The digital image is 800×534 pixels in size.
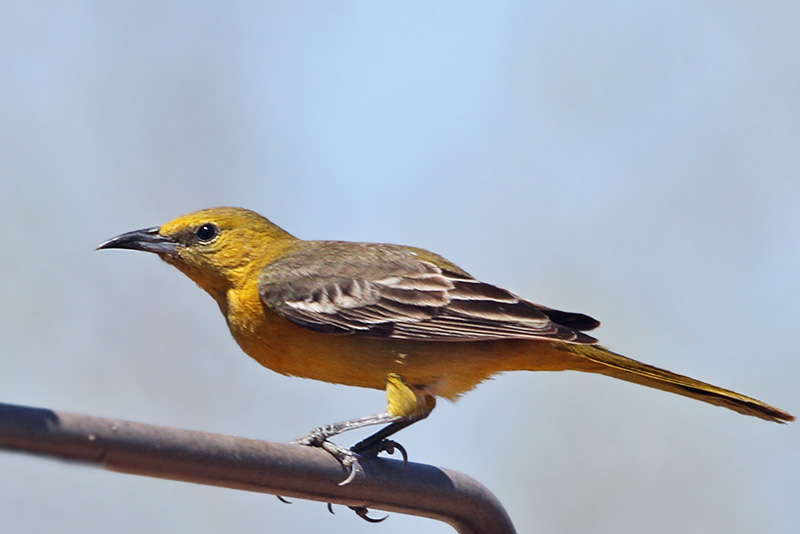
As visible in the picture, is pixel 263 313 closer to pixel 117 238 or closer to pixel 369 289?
pixel 369 289

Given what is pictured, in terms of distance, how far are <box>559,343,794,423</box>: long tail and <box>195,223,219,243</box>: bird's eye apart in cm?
235

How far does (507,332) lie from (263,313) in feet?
4.56

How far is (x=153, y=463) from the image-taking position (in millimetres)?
2607

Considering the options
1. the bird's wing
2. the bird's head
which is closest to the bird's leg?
the bird's wing

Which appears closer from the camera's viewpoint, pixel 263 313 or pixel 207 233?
pixel 263 313

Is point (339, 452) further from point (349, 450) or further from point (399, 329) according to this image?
point (399, 329)

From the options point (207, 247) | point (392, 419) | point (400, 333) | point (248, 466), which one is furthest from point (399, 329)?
point (248, 466)

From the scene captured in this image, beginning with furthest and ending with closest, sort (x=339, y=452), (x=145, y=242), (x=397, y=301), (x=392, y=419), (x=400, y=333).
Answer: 1. (x=145, y=242)
2. (x=397, y=301)
3. (x=400, y=333)
4. (x=392, y=419)
5. (x=339, y=452)

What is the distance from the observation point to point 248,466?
2.89 m

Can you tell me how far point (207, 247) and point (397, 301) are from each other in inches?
53.3

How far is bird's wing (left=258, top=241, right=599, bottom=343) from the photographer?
5586 mm

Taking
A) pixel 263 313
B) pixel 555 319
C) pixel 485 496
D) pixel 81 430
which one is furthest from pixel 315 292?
pixel 81 430

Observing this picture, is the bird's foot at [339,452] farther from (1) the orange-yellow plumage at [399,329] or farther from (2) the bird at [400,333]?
(1) the orange-yellow plumage at [399,329]

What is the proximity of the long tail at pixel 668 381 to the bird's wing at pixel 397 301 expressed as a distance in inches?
6.9
